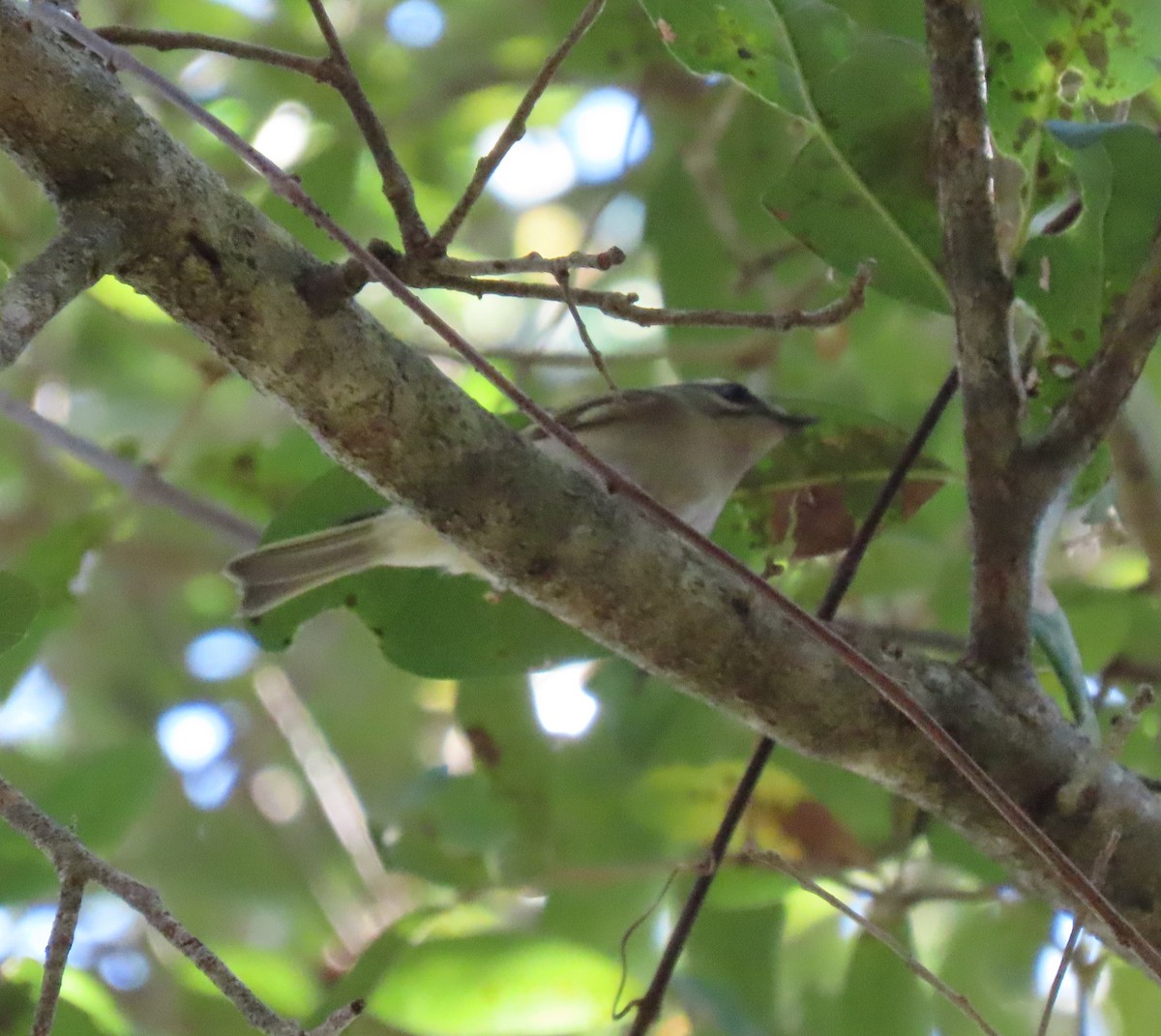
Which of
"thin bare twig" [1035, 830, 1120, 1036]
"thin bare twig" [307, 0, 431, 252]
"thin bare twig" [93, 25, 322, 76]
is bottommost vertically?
"thin bare twig" [1035, 830, 1120, 1036]

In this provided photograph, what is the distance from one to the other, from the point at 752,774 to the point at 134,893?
1.09 m

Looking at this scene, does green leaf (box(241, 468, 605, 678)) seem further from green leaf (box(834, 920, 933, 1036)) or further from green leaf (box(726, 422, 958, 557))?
green leaf (box(834, 920, 933, 1036))

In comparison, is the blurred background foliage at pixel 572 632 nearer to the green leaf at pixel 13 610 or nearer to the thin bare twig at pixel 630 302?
the green leaf at pixel 13 610

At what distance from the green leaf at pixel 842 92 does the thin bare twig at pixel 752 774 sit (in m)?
0.22

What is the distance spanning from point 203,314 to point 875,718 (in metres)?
0.97

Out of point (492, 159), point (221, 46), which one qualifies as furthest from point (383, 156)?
point (221, 46)

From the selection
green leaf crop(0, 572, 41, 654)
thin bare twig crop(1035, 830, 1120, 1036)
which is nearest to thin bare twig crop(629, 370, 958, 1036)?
thin bare twig crop(1035, 830, 1120, 1036)

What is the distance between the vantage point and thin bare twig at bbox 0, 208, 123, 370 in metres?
1.08

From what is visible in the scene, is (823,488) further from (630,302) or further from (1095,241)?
(630,302)

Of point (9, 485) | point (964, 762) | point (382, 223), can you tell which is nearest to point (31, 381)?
point (9, 485)

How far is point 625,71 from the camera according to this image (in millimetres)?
3494

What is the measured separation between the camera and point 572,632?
2404 millimetres

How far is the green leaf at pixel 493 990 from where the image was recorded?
7.75 ft

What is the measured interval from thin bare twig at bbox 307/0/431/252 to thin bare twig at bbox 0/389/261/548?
105 centimetres
